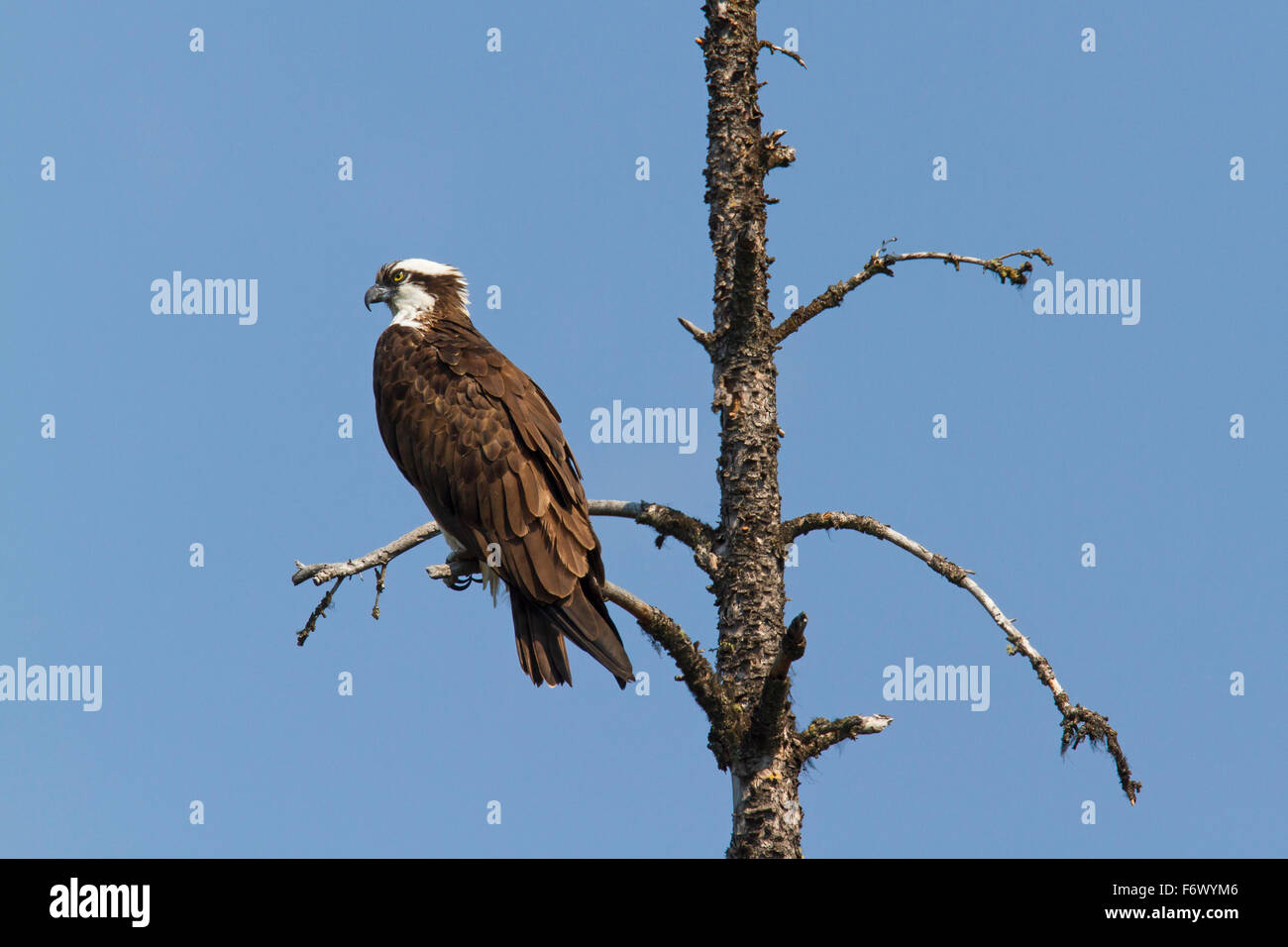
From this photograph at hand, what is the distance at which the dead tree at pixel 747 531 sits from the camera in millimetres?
6953

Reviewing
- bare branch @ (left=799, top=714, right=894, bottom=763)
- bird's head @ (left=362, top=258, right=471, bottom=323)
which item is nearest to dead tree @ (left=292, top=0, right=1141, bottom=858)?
bare branch @ (left=799, top=714, right=894, bottom=763)

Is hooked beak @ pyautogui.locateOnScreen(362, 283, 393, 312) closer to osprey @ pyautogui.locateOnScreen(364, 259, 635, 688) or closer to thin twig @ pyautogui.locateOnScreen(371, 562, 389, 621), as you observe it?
osprey @ pyautogui.locateOnScreen(364, 259, 635, 688)

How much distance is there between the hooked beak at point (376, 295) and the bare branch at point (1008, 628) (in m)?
4.62

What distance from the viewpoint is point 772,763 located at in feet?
22.9

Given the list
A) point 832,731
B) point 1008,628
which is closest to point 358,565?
point 832,731

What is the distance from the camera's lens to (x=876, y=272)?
780 centimetres

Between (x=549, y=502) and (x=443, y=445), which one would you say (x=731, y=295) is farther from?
(x=443, y=445)

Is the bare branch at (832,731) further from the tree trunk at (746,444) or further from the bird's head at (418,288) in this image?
the bird's head at (418,288)

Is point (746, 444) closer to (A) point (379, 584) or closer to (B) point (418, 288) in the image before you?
(A) point (379, 584)

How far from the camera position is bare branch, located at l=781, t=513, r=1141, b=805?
22.0 feet

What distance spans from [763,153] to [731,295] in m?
0.94

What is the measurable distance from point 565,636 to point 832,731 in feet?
5.96

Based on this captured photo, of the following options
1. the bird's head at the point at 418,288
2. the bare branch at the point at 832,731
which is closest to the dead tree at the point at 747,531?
the bare branch at the point at 832,731

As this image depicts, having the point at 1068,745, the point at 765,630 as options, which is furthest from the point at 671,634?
the point at 1068,745
